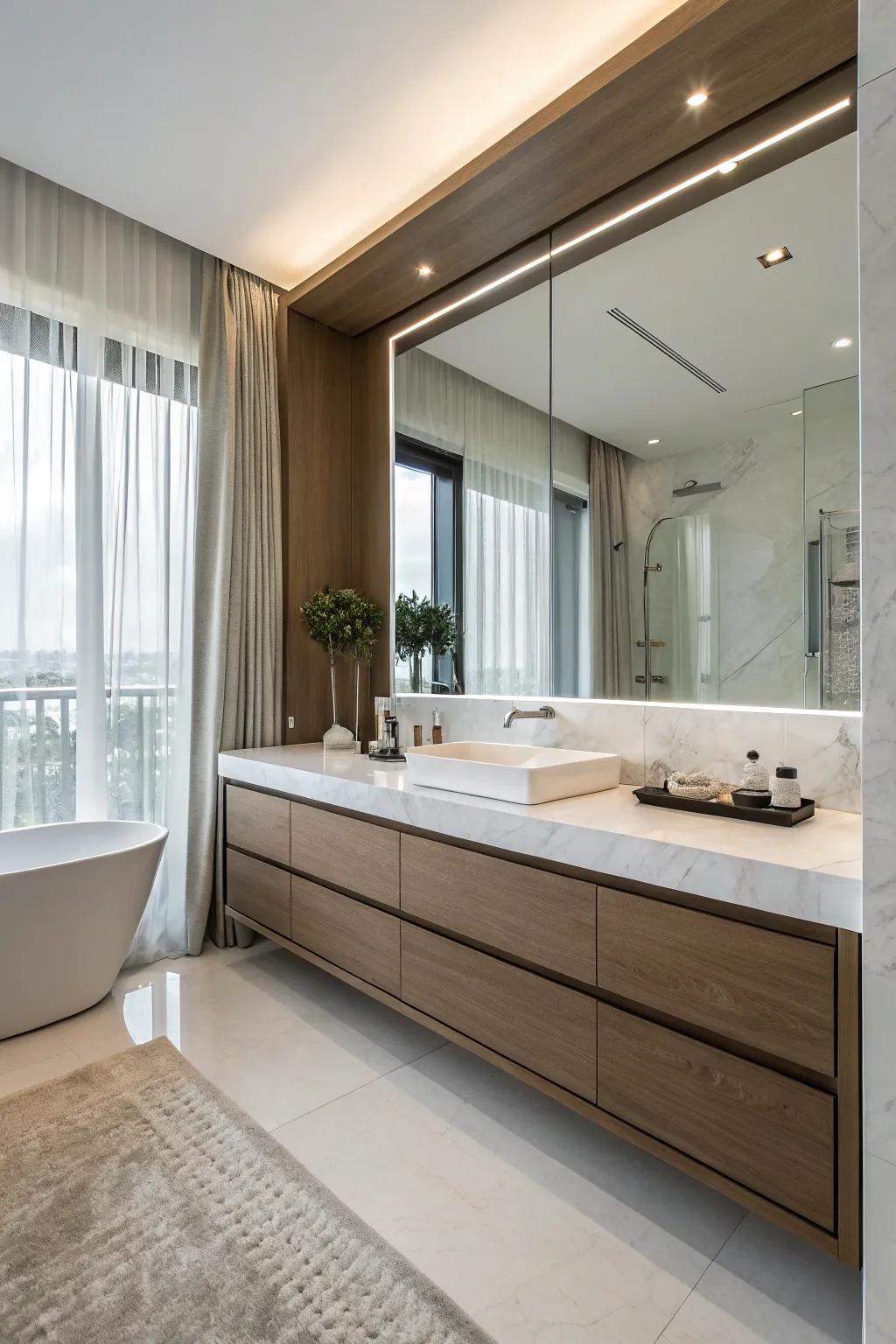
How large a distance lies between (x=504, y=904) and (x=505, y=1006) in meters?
0.25

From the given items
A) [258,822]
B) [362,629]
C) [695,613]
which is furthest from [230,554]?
[695,613]

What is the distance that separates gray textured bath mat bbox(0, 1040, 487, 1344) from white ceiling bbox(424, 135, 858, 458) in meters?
2.14

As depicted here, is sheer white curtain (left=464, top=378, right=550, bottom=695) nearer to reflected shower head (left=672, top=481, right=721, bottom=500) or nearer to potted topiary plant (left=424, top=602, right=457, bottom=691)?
potted topiary plant (left=424, top=602, right=457, bottom=691)

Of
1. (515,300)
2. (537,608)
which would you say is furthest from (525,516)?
(515,300)

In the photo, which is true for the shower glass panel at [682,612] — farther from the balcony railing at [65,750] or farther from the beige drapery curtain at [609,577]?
the balcony railing at [65,750]

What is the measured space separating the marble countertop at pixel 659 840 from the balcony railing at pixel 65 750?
0.96m

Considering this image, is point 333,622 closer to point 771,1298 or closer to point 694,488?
point 694,488

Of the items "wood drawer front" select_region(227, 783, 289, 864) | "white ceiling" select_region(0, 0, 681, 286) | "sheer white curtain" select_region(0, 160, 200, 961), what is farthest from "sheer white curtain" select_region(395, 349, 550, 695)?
"sheer white curtain" select_region(0, 160, 200, 961)

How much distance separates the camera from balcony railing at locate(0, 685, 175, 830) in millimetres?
2588

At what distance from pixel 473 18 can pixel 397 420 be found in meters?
1.43

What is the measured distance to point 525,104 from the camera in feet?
7.27

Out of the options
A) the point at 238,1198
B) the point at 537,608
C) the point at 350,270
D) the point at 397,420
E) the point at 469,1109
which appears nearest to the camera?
the point at 238,1198

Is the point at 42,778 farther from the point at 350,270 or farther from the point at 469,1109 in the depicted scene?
the point at 350,270

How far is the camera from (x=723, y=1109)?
140 cm
